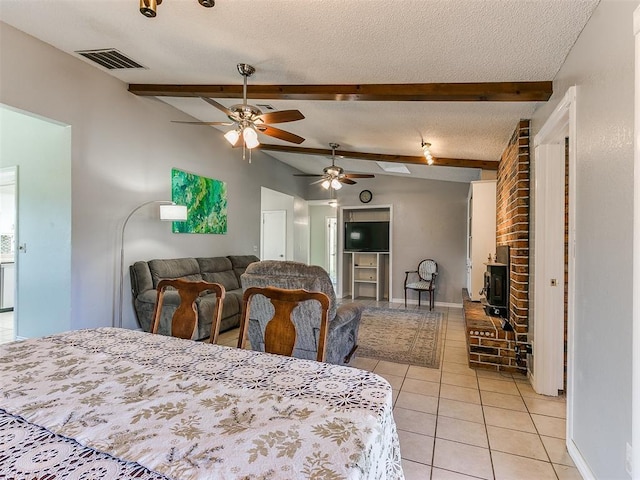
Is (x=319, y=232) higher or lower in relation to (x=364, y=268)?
higher

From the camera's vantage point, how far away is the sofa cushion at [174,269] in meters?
4.12

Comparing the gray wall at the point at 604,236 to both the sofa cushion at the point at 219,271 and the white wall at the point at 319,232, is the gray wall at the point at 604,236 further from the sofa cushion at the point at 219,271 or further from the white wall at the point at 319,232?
the white wall at the point at 319,232

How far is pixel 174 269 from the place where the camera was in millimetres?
4363

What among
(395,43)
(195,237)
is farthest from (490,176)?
(195,237)

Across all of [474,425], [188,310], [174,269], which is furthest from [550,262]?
[174,269]

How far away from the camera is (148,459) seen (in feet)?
2.32

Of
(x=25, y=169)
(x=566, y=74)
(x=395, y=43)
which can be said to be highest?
(x=395, y=43)

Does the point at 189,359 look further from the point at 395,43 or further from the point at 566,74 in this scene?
the point at 566,74

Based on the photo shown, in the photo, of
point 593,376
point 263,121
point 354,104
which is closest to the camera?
point 593,376

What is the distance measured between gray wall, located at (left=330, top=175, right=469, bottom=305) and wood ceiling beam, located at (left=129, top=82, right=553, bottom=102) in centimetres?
435

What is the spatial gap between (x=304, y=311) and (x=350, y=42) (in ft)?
6.59

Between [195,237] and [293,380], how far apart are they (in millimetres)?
4304

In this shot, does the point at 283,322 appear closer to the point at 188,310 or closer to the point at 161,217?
the point at 188,310

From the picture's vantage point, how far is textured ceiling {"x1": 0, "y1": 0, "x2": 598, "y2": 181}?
6.11 feet
